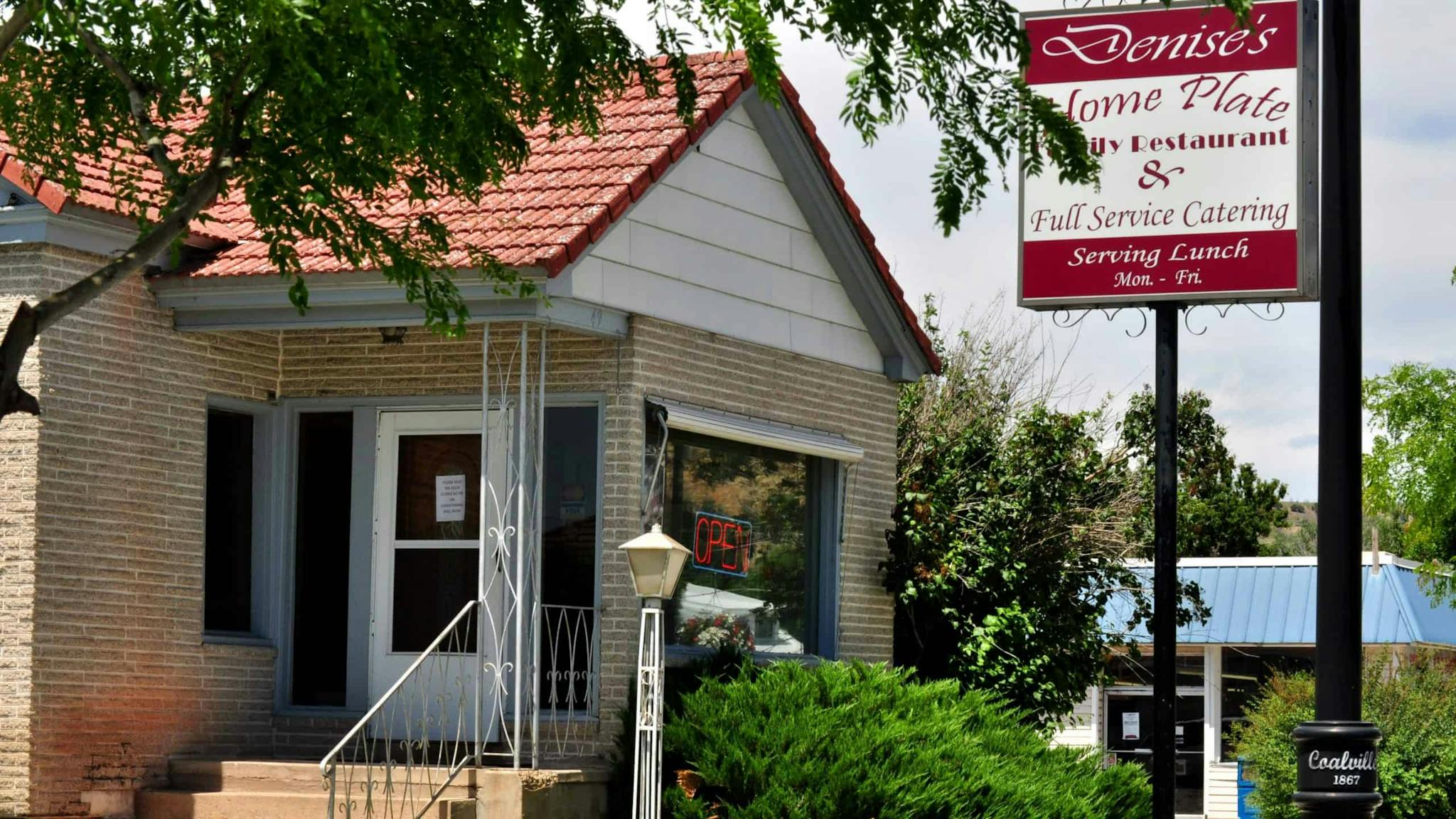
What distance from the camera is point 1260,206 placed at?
11.5 metres

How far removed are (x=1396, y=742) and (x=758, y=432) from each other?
27.5 feet

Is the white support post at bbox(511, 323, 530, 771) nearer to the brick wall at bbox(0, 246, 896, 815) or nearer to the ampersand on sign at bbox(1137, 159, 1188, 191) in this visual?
the brick wall at bbox(0, 246, 896, 815)

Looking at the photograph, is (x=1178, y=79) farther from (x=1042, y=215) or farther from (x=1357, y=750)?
(x=1357, y=750)

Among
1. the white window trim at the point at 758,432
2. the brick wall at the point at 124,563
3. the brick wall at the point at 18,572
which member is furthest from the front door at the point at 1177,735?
the brick wall at the point at 18,572

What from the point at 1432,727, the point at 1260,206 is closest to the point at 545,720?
the point at 1260,206

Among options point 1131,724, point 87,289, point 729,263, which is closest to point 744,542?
point 729,263

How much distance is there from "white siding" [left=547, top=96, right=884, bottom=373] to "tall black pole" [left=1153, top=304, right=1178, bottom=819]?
3368 millimetres

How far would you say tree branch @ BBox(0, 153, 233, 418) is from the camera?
8117 millimetres

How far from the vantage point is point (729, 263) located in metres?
13.8

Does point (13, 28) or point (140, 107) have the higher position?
point (13, 28)

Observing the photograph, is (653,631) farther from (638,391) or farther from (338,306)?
(338,306)

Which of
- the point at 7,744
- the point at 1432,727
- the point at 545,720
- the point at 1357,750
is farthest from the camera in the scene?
the point at 1432,727

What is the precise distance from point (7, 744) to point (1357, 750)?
314 inches

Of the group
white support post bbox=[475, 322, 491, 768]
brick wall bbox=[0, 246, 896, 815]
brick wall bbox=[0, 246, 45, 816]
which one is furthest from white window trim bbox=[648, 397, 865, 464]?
brick wall bbox=[0, 246, 45, 816]
